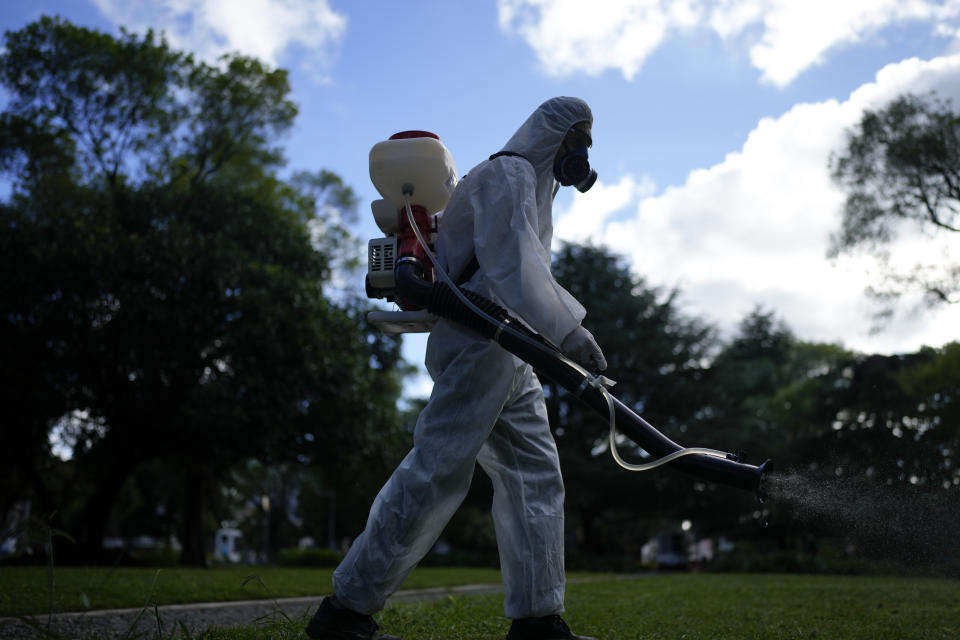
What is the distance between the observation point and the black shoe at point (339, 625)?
286 cm

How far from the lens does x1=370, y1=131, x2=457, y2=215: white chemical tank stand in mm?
3523

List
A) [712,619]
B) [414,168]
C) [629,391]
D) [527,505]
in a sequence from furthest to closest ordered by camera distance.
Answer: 1. [629,391]
2. [712,619]
3. [414,168]
4. [527,505]

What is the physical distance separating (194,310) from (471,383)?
46.7ft

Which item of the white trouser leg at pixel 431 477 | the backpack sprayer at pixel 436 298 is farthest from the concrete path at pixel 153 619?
the backpack sprayer at pixel 436 298

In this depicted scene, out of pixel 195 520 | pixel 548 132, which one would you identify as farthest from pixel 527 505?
pixel 195 520

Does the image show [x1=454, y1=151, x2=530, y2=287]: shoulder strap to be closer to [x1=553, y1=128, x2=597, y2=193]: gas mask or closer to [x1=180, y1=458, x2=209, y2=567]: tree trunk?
[x1=553, y1=128, x2=597, y2=193]: gas mask

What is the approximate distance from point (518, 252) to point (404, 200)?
84 cm

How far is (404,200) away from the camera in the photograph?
355 centimetres

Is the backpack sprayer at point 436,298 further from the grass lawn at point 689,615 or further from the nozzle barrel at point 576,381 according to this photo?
the grass lawn at point 689,615

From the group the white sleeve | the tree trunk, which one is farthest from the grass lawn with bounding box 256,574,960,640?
the tree trunk

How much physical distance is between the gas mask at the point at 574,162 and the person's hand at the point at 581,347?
0.78 metres

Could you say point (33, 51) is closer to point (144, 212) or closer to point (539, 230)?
point (144, 212)

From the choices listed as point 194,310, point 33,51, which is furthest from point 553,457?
point 33,51

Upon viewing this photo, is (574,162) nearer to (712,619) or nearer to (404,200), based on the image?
(404,200)
